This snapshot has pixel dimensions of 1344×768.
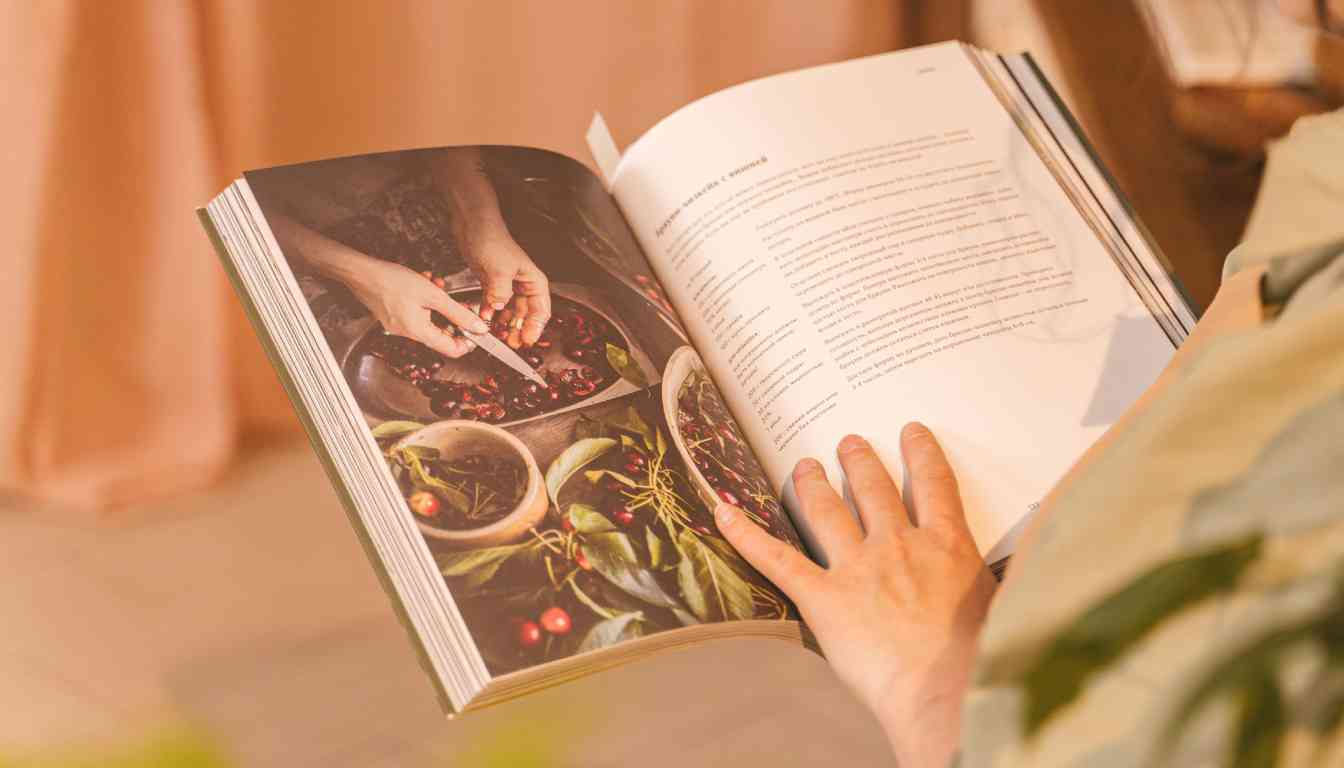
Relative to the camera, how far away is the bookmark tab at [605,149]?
2.28 feet

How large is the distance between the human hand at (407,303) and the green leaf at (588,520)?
0.09 meters

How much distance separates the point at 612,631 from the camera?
48cm

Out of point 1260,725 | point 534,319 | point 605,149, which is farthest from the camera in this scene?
point 605,149

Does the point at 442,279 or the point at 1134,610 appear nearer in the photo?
the point at 1134,610

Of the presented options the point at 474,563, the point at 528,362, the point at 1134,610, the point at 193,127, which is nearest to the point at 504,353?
the point at 528,362

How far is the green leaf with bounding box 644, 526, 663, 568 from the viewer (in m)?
0.51


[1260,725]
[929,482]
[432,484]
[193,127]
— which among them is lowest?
[1260,725]

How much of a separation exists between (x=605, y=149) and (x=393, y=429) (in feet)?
0.90

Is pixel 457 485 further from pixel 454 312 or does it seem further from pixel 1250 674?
pixel 1250 674

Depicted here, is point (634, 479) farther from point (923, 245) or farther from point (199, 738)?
point (199, 738)

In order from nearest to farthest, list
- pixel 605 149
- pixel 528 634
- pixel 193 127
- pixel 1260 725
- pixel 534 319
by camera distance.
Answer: pixel 1260 725 < pixel 528 634 < pixel 534 319 < pixel 605 149 < pixel 193 127

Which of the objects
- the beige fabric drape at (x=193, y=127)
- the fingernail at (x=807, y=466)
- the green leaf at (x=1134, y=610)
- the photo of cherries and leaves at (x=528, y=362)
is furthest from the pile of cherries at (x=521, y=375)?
the beige fabric drape at (x=193, y=127)

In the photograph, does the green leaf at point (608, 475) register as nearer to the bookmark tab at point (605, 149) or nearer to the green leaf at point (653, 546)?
the green leaf at point (653, 546)

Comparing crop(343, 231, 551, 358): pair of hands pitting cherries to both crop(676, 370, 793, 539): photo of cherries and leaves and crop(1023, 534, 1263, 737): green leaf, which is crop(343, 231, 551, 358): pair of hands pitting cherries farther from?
crop(1023, 534, 1263, 737): green leaf
